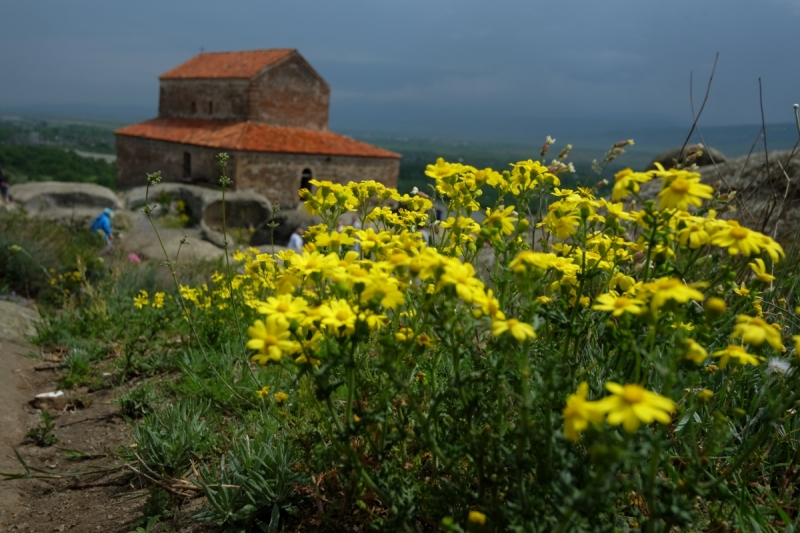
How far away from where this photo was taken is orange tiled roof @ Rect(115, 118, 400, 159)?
22859mm

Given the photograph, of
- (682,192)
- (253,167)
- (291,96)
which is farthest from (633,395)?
(291,96)

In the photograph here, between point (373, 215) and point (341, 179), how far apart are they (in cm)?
2297

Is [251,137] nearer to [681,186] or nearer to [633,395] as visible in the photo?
[681,186]

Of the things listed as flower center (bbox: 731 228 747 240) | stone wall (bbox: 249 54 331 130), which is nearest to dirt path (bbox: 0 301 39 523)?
flower center (bbox: 731 228 747 240)

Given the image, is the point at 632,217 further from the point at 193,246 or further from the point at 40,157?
the point at 40,157

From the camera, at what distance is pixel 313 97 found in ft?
86.4

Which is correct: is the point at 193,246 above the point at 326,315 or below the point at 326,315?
below

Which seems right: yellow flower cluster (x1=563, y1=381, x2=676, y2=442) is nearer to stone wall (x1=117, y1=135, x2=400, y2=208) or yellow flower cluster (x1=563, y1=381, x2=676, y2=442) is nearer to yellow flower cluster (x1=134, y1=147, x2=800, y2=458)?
yellow flower cluster (x1=134, y1=147, x2=800, y2=458)

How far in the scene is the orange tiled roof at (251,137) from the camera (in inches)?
900

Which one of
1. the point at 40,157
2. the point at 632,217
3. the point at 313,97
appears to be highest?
the point at 313,97

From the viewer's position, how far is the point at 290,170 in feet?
77.4

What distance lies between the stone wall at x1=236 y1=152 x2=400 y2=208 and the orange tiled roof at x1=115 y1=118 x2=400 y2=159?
10.5 inches

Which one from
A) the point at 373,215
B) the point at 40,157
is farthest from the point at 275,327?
the point at 40,157

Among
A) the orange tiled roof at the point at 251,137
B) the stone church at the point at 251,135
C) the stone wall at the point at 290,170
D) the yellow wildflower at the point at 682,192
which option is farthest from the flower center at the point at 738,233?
the orange tiled roof at the point at 251,137
